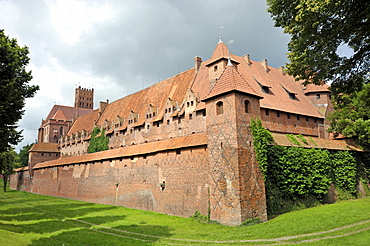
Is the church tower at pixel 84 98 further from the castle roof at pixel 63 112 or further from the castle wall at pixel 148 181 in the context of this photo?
the castle wall at pixel 148 181

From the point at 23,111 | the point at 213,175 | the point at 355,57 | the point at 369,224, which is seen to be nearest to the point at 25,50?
the point at 23,111

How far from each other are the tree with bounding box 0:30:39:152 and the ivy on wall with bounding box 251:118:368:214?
14997 millimetres

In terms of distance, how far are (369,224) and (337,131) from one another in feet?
49.4

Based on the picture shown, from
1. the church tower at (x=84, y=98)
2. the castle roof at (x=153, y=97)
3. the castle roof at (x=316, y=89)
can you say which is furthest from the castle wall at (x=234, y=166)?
the church tower at (x=84, y=98)

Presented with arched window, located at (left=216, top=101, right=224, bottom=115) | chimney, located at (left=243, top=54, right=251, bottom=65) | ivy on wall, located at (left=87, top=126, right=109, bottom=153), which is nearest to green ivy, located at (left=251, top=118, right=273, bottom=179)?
arched window, located at (left=216, top=101, right=224, bottom=115)

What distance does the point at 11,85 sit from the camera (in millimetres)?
15992

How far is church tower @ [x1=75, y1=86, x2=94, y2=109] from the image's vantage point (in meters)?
78.4

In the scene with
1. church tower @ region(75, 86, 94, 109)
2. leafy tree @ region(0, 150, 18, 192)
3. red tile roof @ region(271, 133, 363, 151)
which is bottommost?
leafy tree @ region(0, 150, 18, 192)

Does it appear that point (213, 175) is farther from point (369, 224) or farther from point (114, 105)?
point (114, 105)

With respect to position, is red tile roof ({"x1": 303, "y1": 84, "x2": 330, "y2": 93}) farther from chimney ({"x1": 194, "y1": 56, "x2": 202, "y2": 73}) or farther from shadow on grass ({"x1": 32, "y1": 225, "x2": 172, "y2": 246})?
shadow on grass ({"x1": 32, "y1": 225, "x2": 172, "y2": 246})

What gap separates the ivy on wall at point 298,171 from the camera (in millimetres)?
19859

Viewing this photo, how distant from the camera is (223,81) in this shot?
800 inches

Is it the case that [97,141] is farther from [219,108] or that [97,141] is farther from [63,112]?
[63,112]

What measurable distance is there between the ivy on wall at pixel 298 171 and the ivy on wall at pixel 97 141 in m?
27.0
